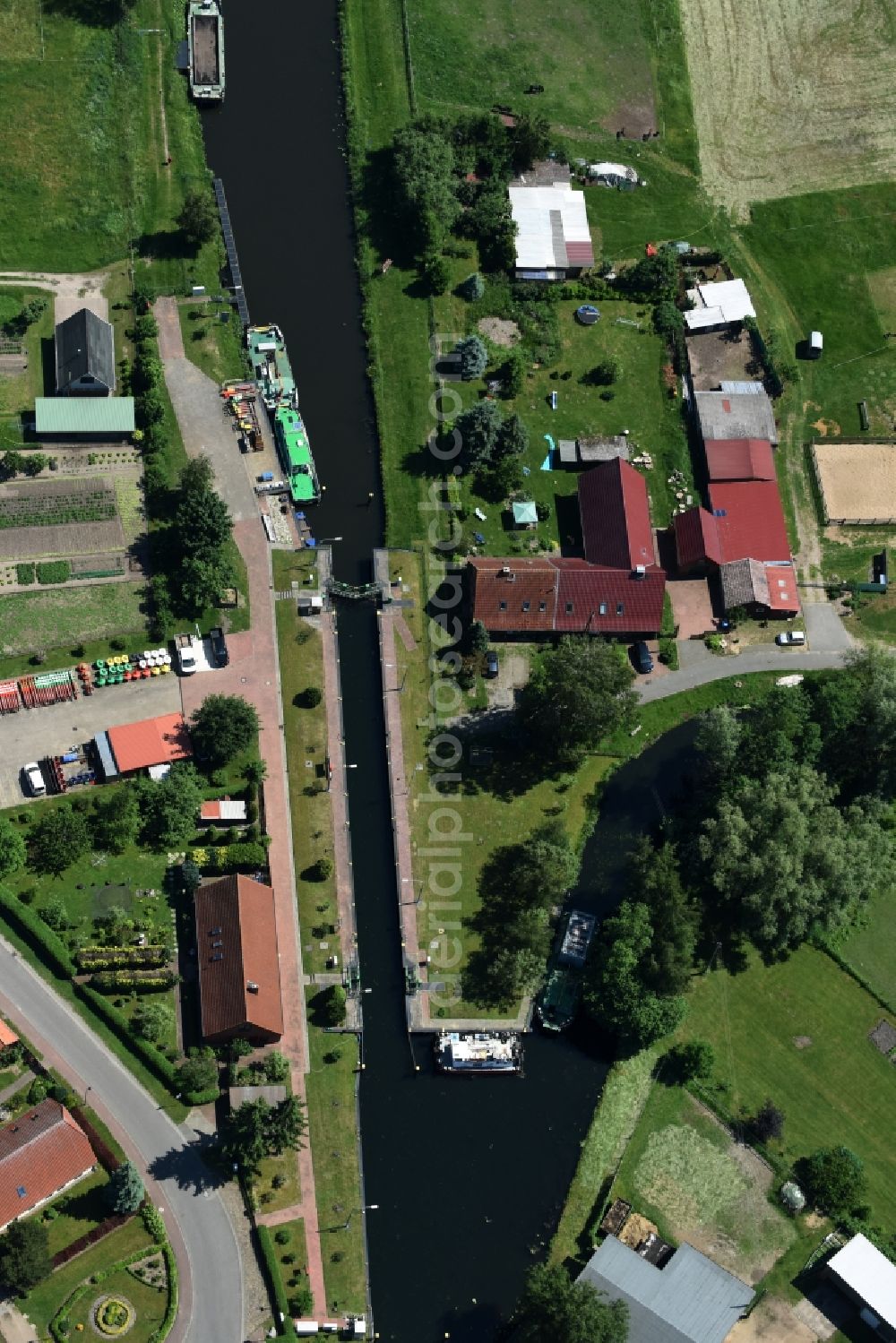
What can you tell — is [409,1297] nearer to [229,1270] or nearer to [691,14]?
[229,1270]

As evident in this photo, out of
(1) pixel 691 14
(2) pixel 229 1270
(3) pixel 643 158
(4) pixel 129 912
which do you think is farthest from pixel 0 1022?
(1) pixel 691 14

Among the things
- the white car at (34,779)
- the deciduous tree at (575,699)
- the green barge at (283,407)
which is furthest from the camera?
the green barge at (283,407)

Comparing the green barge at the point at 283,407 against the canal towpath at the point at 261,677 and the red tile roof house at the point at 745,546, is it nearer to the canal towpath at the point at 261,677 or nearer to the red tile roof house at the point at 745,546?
the canal towpath at the point at 261,677

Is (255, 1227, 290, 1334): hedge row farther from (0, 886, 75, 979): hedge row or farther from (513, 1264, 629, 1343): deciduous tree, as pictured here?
(0, 886, 75, 979): hedge row

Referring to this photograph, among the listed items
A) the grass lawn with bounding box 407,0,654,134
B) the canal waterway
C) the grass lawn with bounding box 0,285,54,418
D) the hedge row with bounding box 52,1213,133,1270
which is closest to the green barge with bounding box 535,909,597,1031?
the canal waterway

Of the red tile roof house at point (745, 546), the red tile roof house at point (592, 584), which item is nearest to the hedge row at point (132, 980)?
the red tile roof house at point (592, 584)

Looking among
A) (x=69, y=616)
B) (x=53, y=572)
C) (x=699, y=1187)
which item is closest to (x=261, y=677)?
(x=69, y=616)
